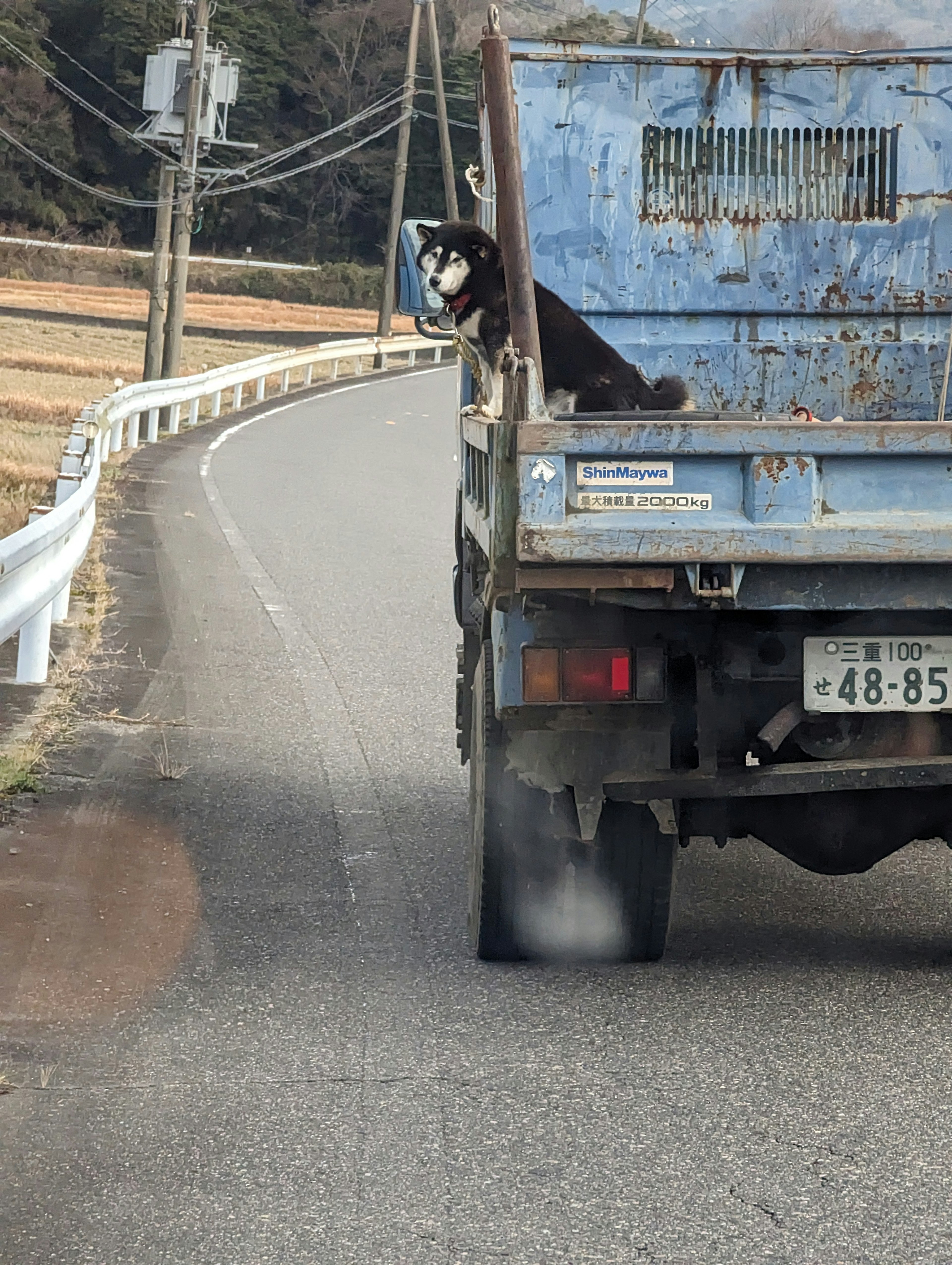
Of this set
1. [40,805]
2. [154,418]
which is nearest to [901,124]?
[40,805]

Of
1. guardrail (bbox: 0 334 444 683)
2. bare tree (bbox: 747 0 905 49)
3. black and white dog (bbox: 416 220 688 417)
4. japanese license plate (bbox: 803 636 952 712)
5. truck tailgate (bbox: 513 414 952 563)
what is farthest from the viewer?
bare tree (bbox: 747 0 905 49)

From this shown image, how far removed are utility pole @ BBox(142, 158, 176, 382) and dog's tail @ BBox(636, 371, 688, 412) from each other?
1012 inches

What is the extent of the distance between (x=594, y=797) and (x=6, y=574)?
3546 millimetres

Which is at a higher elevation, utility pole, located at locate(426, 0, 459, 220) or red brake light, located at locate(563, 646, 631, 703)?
utility pole, located at locate(426, 0, 459, 220)

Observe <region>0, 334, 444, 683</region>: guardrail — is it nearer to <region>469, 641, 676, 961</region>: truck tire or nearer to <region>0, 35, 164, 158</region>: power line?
<region>469, 641, 676, 961</region>: truck tire

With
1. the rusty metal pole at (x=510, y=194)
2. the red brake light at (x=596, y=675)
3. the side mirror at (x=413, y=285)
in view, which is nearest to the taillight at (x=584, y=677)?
the red brake light at (x=596, y=675)

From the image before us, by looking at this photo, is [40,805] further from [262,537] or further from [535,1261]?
[262,537]

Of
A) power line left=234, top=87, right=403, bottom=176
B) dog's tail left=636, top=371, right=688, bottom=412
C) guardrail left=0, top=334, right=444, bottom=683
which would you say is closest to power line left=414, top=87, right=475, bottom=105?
power line left=234, top=87, right=403, bottom=176

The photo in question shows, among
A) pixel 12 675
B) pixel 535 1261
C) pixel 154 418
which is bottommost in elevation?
pixel 535 1261

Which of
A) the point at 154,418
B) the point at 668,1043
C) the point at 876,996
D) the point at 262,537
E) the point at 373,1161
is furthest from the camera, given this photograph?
the point at 154,418

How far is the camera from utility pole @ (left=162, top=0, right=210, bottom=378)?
108ft

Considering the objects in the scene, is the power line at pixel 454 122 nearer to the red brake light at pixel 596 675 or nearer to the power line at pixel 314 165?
the power line at pixel 314 165

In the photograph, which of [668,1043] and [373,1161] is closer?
[373,1161]

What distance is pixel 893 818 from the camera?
535 centimetres
